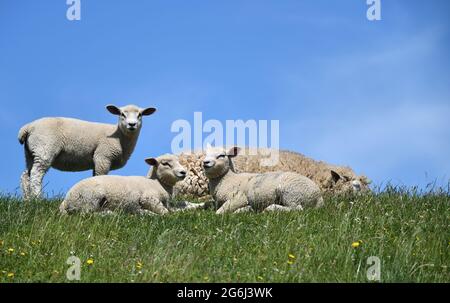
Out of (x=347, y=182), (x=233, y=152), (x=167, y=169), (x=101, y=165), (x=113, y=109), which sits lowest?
(x=347, y=182)

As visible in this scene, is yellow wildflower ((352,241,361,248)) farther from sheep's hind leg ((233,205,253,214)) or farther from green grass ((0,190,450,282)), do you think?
sheep's hind leg ((233,205,253,214))

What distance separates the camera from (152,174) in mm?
13750

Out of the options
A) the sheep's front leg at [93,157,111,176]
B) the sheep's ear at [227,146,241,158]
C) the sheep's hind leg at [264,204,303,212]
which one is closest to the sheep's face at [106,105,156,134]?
the sheep's front leg at [93,157,111,176]

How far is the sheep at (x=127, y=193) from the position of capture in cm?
1234

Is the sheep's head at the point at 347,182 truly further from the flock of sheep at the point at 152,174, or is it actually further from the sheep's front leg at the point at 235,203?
the sheep's front leg at the point at 235,203

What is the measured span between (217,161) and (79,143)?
4.05 m

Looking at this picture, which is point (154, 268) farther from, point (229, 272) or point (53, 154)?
point (53, 154)

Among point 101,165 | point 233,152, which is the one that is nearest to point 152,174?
point 233,152

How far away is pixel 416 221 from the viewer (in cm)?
1118

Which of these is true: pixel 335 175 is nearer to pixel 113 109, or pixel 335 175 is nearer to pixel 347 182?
pixel 347 182

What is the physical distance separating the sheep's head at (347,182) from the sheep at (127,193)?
5.03 metres

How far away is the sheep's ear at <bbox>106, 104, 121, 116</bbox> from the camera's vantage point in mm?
16094

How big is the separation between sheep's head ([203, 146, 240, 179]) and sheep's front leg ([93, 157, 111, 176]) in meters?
3.14
